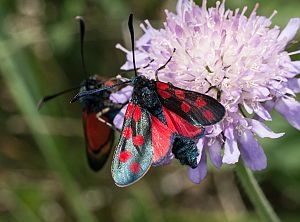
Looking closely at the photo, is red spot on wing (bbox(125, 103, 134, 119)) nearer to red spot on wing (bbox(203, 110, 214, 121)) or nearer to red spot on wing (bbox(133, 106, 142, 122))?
red spot on wing (bbox(133, 106, 142, 122))

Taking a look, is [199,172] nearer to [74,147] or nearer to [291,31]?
[291,31]

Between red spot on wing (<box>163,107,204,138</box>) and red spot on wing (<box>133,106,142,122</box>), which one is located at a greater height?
red spot on wing (<box>163,107,204,138</box>)

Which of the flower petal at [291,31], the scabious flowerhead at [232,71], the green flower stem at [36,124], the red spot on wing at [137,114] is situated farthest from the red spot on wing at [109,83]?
the green flower stem at [36,124]

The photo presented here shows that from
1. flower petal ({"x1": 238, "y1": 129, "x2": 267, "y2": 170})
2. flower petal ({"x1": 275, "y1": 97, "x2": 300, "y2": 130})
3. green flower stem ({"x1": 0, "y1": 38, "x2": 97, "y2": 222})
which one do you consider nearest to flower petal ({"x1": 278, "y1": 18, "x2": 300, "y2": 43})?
flower petal ({"x1": 275, "y1": 97, "x2": 300, "y2": 130})

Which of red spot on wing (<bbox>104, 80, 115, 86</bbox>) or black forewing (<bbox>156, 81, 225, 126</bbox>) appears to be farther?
red spot on wing (<bbox>104, 80, 115, 86</bbox>)

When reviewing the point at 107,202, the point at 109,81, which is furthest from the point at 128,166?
the point at 107,202

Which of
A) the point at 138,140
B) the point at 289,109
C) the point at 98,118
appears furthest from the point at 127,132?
the point at 289,109

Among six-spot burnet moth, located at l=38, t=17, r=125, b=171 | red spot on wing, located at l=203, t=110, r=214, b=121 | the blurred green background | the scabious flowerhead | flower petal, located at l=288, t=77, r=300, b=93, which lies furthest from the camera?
the blurred green background
